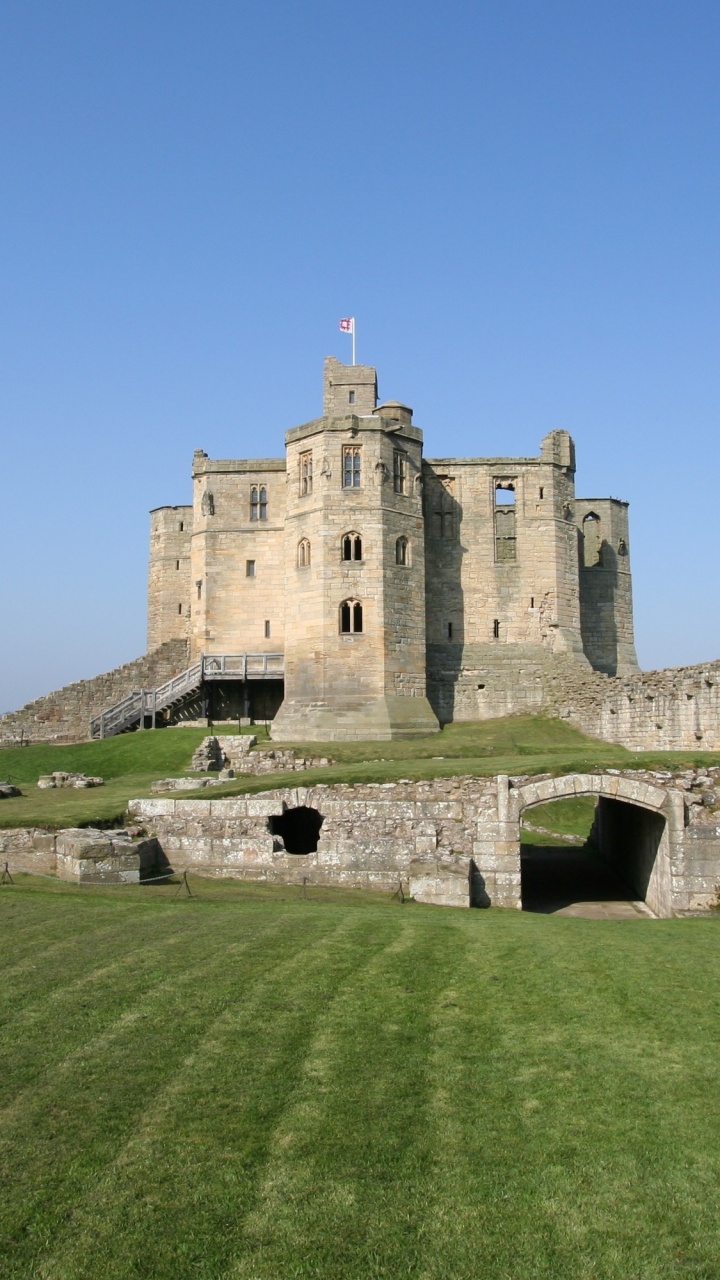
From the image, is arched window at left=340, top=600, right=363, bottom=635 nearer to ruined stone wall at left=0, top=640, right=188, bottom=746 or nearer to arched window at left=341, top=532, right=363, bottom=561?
arched window at left=341, top=532, right=363, bottom=561

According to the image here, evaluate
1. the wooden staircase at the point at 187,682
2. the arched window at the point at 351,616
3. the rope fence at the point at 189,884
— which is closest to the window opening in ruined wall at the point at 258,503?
the wooden staircase at the point at 187,682

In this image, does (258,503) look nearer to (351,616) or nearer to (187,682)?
(187,682)

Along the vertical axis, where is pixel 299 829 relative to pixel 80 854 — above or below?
below

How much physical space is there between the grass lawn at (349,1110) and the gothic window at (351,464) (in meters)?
27.8

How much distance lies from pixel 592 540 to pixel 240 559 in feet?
60.9

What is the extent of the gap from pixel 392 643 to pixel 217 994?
2843cm

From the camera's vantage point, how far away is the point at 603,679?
39938 mm

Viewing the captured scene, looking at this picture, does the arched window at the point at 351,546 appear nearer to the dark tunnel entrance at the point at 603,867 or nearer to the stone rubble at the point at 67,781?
the dark tunnel entrance at the point at 603,867

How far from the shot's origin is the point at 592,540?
51938 millimetres

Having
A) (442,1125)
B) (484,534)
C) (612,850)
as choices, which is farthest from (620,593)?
(442,1125)

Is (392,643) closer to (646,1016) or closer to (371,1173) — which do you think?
(646,1016)

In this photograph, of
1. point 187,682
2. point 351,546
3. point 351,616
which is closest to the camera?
point 351,616

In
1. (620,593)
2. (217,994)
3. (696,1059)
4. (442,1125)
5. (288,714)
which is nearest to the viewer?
Result: (442,1125)

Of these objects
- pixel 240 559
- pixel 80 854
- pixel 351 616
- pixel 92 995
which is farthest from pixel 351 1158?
pixel 240 559
